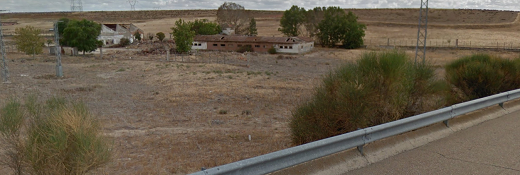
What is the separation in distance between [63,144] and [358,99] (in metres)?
6.83

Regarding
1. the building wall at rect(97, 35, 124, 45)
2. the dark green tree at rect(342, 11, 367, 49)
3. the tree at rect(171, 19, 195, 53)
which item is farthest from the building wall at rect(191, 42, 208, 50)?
the dark green tree at rect(342, 11, 367, 49)

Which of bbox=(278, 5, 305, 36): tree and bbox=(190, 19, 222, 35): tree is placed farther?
bbox=(278, 5, 305, 36): tree

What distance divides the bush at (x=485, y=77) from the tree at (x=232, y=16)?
101 m

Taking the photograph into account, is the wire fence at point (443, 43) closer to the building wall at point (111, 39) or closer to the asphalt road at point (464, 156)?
the building wall at point (111, 39)

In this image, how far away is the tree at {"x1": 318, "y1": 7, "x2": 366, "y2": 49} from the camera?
89.8 m

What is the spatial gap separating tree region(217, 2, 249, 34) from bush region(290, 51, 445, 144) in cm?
10526

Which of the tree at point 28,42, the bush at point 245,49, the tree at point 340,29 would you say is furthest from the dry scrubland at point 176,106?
the tree at point 340,29

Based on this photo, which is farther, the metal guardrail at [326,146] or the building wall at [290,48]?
the building wall at [290,48]

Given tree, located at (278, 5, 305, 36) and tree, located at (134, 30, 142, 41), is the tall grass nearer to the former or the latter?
tree, located at (278, 5, 305, 36)

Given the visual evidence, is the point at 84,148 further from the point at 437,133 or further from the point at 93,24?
the point at 93,24

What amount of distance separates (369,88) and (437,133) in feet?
6.51

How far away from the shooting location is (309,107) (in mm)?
11469

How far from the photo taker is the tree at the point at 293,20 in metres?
103

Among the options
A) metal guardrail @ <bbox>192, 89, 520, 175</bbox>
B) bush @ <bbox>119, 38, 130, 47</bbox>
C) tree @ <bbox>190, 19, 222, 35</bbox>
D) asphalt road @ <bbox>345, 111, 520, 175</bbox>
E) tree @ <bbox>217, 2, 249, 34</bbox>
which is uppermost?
tree @ <bbox>217, 2, 249, 34</bbox>
